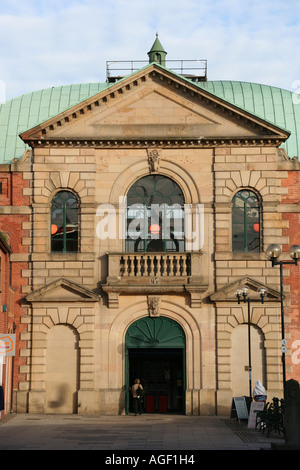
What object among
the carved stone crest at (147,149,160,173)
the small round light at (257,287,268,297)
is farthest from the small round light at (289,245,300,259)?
the carved stone crest at (147,149,160,173)

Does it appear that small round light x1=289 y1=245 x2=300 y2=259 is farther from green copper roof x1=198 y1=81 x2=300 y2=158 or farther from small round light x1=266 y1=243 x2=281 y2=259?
green copper roof x1=198 y1=81 x2=300 y2=158

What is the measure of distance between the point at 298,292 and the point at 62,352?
1171cm

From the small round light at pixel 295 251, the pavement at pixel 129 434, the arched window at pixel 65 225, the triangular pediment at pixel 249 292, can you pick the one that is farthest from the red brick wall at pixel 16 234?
the small round light at pixel 295 251

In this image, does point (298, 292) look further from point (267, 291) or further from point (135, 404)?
point (135, 404)

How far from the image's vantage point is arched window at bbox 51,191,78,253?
40969 millimetres

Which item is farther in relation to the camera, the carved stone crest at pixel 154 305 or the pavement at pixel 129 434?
the carved stone crest at pixel 154 305

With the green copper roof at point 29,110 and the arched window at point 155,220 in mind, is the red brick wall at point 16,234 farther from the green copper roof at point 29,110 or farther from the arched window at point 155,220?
the green copper roof at point 29,110

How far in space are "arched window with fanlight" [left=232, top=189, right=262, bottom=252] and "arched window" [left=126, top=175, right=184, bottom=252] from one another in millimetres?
2590

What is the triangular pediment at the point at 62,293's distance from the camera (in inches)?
1567

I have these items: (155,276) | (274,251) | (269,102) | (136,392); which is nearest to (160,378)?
(136,392)

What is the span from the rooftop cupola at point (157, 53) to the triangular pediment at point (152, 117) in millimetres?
8868

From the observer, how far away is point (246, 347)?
1566 inches
